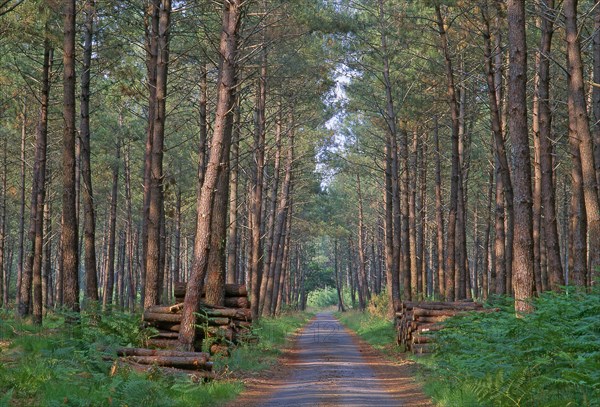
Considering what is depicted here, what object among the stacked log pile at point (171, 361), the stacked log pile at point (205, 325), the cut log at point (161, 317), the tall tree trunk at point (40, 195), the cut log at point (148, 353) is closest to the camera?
the stacked log pile at point (171, 361)

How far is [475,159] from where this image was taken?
138 feet

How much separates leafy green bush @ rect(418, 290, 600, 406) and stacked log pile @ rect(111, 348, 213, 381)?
395 cm

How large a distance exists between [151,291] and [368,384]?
7.40 meters

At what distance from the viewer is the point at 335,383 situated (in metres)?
13.6

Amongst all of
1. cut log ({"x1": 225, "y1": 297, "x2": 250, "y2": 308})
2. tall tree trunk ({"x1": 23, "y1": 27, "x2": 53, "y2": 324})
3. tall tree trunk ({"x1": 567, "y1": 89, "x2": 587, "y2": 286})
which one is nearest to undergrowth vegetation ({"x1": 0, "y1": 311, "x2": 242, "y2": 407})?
cut log ({"x1": 225, "y1": 297, "x2": 250, "y2": 308})

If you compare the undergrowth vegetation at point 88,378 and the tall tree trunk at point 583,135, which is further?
the tall tree trunk at point 583,135

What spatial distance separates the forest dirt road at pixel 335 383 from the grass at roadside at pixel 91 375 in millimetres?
656

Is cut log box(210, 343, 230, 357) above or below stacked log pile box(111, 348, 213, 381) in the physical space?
below

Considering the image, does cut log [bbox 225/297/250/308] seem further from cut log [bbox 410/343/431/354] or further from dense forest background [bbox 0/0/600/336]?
cut log [bbox 410/343/431/354]

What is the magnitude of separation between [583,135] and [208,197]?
8765mm

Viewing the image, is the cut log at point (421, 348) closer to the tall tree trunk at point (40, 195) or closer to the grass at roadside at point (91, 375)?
the grass at roadside at point (91, 375)

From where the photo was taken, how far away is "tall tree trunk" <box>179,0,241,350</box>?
48.4ft

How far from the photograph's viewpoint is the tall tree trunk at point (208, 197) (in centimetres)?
1476

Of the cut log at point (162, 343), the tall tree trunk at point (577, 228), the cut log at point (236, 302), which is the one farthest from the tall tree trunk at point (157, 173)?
the tall tree trunk at point (577, 228)
